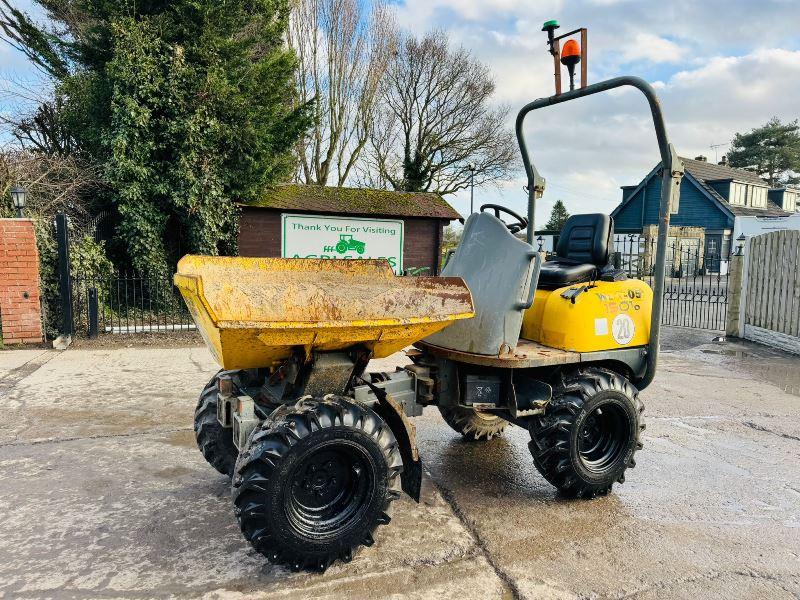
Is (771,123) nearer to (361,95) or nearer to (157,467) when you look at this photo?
(361,95)

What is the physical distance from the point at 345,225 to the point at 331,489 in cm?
1047

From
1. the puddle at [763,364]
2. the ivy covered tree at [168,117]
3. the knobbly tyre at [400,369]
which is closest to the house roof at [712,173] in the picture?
the puddle at [763,364]

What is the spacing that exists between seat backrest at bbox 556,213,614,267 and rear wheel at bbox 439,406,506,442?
4.70ft

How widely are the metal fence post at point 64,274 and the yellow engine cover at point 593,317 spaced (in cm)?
780

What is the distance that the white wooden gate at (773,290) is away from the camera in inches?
358

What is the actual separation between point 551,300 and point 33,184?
1028 centimetres

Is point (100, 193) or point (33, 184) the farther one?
point (100, 193)

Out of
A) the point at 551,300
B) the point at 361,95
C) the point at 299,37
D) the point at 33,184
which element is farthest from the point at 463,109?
the point at 551,300

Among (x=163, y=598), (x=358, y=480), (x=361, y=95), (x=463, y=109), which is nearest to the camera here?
(x=163, y=598)

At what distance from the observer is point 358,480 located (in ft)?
9.55

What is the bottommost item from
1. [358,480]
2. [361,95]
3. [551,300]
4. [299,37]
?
[358,480]

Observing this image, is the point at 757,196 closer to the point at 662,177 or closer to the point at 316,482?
the point at 662,177

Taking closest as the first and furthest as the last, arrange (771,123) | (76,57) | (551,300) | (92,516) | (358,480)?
(358,480)
(92,516)
(551,300)
(76,57)
(771,123)

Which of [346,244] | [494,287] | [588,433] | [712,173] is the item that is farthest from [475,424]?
[712,173]
